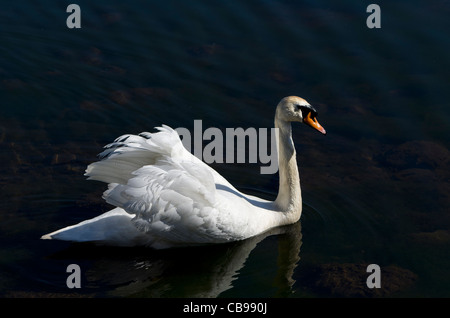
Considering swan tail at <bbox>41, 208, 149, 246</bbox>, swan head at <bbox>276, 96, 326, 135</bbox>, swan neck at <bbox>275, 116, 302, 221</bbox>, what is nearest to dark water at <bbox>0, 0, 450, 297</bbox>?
swan tail at <bbox>41, 208, 149, 246</bbox>

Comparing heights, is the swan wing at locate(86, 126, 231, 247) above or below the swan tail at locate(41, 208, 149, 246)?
above

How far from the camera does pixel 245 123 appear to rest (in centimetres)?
1362

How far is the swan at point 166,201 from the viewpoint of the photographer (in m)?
10.1

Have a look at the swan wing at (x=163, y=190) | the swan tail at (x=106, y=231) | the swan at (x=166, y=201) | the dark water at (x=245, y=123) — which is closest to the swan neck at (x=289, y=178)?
the swan at (x=166, y=201)

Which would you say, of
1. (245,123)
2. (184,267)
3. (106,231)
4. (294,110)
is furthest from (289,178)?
(106,231)

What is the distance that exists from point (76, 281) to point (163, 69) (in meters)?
6.15

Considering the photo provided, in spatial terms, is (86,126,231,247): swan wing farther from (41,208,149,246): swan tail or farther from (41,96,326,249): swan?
Result: (41,208,149,246): swan tail

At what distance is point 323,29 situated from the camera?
15.9 metres

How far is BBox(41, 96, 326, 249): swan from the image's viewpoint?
10.1 m

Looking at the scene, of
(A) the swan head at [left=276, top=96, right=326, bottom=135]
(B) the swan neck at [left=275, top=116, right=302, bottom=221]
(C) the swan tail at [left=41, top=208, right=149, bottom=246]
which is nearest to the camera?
(C) the swan tail at [left=41, top=208, right=149, bottom=246]

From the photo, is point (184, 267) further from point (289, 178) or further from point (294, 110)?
point (294, 110)

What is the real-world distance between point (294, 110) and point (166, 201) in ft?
8.02

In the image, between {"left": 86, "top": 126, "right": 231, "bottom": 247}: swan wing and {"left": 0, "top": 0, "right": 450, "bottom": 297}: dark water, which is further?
{"left": 0, "top": 0, "right": 450, "bottom": 297}: dark water
